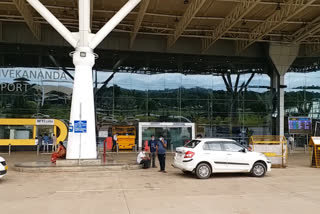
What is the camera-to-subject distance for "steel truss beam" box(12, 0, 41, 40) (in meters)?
20.6

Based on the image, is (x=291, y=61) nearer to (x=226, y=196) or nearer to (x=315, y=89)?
(x=315, y=89)

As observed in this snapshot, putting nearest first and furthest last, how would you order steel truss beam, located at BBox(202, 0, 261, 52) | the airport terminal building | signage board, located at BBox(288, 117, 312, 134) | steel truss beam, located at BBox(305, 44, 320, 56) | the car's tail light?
the car's tail light → steel truss beam, located at BBox(202, 0, 261, 52) → the airport terminal building → signage board, located at BBox(288, 117, 312, 134) → steel truss beam, located at BBox(305, 44, 320, 56)

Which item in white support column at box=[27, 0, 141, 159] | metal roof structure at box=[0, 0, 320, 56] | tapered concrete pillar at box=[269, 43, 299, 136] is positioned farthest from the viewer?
tapered concrete pillar at box=[269, 43, 299, 136]

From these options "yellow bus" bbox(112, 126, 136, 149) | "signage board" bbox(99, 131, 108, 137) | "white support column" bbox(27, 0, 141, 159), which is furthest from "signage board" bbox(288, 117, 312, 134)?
"white support column" bbox(27, 0, 141, 159)

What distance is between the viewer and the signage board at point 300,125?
30.0 metres

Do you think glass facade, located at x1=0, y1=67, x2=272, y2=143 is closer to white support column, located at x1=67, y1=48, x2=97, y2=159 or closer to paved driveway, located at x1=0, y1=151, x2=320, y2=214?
white support column, located at x1=67, y1=48, x2=97, y2=159

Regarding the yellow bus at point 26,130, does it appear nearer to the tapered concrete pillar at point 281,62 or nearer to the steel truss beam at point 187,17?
the steel truss beam at point 187,17

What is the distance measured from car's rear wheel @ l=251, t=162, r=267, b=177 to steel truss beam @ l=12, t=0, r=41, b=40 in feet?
53.9

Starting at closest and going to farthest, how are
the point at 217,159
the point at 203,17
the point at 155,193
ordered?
the point at 155,193 < the point at 217,159 < the point at 203,17

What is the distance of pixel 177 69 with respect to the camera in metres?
29.6

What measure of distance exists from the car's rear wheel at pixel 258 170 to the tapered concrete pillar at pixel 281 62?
59.2 ft

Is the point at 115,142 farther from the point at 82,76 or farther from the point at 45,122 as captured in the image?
the point at 82,76

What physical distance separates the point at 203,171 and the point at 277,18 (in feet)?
49.5

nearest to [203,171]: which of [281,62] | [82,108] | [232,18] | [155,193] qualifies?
[155,193]
